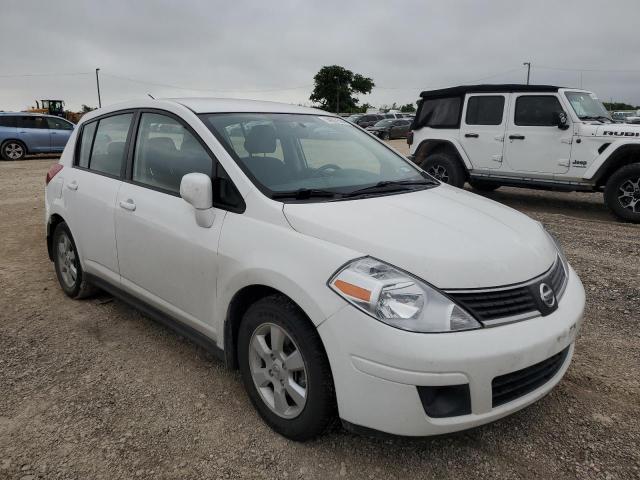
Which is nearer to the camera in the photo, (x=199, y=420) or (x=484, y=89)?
(x=199, y=420)

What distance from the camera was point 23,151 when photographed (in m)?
17.5

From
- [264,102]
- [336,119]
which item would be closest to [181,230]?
[264,102]

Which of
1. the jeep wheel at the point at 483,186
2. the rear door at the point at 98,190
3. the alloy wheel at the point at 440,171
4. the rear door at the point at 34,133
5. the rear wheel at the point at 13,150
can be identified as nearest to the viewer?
the rear door at the point at 98,190

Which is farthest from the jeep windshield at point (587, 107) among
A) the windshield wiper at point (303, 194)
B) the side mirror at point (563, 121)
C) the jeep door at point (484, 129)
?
the windshield wiper at point (303, 194)

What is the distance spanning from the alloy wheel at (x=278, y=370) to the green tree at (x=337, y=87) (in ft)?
253

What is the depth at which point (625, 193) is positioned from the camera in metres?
7.50

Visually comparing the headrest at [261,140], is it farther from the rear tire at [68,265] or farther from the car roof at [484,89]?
the car roof at [484,89]

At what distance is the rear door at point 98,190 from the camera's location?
367 cm

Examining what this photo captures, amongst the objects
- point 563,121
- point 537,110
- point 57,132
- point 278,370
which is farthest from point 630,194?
point 57,132

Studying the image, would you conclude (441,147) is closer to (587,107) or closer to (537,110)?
(537,110)

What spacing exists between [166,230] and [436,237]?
1607 millimetres

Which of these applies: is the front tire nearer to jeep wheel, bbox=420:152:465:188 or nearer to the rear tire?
the rear tire

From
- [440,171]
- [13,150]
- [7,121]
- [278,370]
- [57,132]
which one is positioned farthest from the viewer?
[57,132]

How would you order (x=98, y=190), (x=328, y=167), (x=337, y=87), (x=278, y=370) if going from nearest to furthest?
1. (x=278, y=370)
2. (x=328, y=167)
3. (x=98, y=190)
4. (x=337, y=87)
